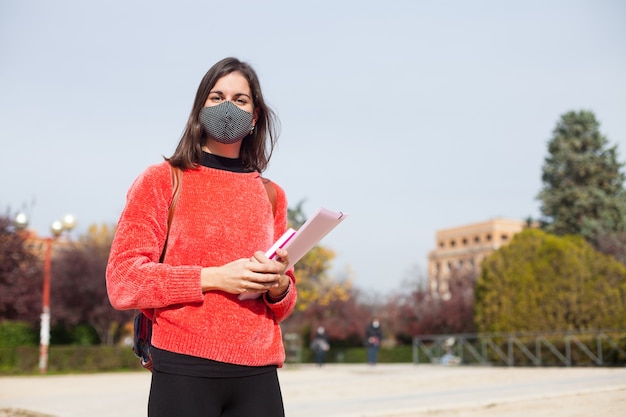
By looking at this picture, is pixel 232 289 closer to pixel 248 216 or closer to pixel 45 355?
pixel 248 216

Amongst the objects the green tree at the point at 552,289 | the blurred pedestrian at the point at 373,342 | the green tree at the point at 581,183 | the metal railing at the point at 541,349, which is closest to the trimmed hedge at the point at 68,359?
the blurred pedestrian at the point at 373,342

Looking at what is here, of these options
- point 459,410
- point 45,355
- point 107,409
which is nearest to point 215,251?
point 459,410

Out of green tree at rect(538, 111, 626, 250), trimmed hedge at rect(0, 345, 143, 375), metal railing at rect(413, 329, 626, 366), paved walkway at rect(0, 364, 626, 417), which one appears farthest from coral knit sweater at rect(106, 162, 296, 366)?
green tree at rect(538, 111, 626, 250)

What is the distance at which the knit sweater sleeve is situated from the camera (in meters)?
2.19

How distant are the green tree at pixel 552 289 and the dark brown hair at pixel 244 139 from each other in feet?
70.0

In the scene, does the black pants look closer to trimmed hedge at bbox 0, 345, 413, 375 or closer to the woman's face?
the woman's face

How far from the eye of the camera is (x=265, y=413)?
2.27 metres

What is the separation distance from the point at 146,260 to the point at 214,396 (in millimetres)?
478

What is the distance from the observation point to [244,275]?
218 cm

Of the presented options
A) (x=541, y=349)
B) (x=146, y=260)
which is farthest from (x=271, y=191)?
(x=541, y=349)

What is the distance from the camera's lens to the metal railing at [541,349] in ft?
58.6

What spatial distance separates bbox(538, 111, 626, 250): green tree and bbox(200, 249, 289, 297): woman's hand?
123 ft

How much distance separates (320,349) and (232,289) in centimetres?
2668

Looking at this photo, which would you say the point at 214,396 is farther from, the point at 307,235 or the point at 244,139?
the point at 244,139
